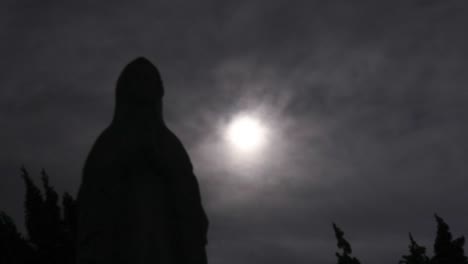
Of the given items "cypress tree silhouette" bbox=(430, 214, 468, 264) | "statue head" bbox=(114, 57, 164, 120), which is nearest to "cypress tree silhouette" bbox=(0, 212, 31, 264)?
"statue head" bbox=(114, 57, 164, 120)

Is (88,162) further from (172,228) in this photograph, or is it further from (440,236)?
(440,236)

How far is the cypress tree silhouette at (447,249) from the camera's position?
33312 millimetres

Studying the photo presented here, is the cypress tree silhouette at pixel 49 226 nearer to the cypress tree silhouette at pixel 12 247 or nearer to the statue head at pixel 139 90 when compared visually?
the cypress tree silhouette at pixel 12 247

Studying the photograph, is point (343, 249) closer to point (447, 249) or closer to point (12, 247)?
point (447, 249)

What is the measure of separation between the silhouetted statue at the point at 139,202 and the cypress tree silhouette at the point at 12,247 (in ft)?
47.7

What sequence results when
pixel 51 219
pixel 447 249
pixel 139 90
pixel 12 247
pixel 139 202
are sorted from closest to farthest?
pixel 139 202, pixel 139 90, pixel 12 247, pixel 51 219, pixel 447 249

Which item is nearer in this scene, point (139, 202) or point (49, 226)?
point (139, 202)

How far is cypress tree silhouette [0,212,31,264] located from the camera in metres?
19.7

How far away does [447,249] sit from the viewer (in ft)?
110

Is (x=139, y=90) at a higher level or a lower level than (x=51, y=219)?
lower

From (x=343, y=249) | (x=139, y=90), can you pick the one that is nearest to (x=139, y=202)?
(x=139, y=90)

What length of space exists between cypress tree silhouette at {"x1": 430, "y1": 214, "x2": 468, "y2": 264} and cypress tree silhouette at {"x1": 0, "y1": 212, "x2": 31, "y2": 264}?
28.1 metres

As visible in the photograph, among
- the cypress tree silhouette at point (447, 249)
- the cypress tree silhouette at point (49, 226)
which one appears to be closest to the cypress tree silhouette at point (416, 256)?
the cypress tree silhouette at point (447, 249)

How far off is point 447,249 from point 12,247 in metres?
29.3
